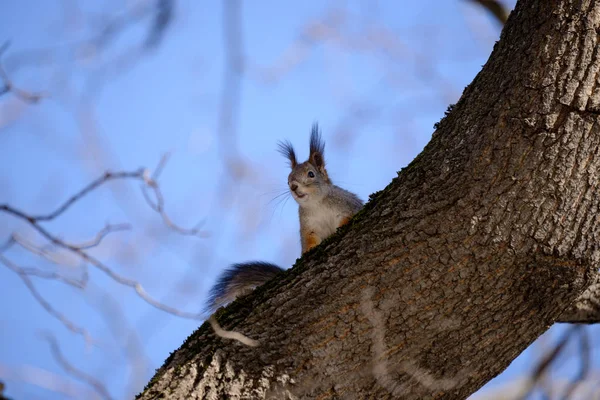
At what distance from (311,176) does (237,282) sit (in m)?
1.21

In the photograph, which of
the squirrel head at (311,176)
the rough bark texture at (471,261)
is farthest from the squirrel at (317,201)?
the rough bark texture at (471,261)

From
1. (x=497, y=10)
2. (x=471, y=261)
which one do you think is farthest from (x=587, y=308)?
(x=497, y=10)

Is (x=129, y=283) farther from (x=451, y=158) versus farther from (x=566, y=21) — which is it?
(x=566, y=21)

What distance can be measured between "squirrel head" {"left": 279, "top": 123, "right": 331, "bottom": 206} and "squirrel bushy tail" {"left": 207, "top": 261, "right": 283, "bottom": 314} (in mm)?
937

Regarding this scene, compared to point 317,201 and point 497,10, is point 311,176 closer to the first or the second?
point 317,201

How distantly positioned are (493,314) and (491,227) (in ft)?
0.91

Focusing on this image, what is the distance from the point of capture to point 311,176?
164 inches

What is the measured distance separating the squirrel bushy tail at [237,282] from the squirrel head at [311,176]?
3.07 ft

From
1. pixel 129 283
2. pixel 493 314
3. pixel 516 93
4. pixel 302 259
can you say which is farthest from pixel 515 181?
pixel 129 283

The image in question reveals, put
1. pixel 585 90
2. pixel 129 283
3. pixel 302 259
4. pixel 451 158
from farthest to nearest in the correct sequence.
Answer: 1. pixel 129 283
2. pixel 302 259
3. pixel 451 158
4. pixel 585 90

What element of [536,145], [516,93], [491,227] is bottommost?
[491,227]

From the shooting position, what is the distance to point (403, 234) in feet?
7.06

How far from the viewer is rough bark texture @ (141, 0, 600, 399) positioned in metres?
2.05

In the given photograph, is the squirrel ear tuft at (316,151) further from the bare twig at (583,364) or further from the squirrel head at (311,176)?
the bare twig at (583,364)
